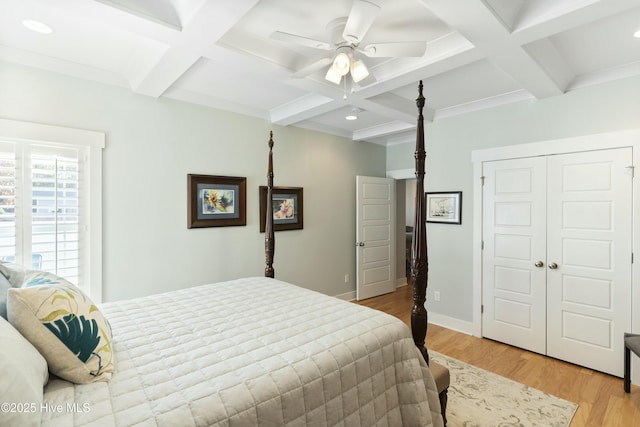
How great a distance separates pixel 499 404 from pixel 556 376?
85cm

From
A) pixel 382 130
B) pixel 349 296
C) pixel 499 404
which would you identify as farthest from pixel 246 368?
pixel 382 130

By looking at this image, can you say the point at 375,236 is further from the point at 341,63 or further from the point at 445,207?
the point at 341,63

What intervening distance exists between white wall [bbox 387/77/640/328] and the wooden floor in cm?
41

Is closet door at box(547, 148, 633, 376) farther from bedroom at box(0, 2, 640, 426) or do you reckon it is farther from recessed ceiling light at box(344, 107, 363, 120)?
recessed ceiling light at box(344, 107, 363, 120)

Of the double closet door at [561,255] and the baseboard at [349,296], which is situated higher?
the double closet door at [561,255]

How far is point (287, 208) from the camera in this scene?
4.09 m

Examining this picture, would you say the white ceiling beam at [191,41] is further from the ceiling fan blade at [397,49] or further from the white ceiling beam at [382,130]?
the white ceiling beam at [382,130]

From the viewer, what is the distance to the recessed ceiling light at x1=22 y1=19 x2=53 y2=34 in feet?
6.41

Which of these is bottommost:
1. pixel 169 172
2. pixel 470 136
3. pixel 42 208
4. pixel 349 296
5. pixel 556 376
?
pixel 556 376

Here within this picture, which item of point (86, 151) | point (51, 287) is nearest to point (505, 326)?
point (51, 287)

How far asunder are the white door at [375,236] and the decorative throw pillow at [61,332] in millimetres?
3856

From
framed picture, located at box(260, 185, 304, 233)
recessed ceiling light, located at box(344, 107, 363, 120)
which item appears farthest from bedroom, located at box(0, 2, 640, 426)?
recessed ceiling light, located at box(344, 107, 363, 120)

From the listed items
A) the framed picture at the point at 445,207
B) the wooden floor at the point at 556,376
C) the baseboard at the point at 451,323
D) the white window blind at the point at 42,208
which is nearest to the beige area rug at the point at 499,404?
the wooden floor at the point at 556,376

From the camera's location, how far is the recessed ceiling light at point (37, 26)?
1.95 meters
